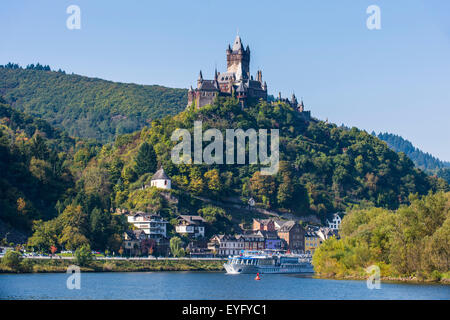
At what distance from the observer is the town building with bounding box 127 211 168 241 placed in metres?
123

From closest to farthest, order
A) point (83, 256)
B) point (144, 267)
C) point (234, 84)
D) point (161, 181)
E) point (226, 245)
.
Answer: point (83, 256)
point (144, 267)
point (226, 245)
point (161, 181)
point (234, 84)

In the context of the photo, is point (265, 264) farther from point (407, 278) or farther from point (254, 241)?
point (407, 278)

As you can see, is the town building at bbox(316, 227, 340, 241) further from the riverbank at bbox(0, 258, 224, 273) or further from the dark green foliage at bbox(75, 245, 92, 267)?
the dark green foliage at bbox(75, 245, 92, 267)

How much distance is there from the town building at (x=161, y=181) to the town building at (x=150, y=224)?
33.8ft

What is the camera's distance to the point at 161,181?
137m

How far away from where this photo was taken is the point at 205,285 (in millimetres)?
77750

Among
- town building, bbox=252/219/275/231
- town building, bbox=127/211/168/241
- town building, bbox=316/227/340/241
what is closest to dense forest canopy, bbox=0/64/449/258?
town building, bbox=127/211/168/241

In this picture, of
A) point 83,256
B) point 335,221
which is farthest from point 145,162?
point 83,256

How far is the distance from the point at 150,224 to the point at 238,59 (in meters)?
61.7

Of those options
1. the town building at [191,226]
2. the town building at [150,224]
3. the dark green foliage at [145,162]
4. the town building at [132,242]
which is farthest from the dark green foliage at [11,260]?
the dark green foliage at [145,162]

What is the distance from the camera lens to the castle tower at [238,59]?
173000 mm

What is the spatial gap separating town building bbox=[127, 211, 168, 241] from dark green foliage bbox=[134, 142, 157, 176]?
1823 centimetres

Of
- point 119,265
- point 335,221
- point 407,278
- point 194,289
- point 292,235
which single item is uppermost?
point 335,221
